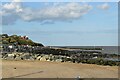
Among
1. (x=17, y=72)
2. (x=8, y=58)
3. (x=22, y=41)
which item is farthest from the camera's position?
(x=22, y=41)

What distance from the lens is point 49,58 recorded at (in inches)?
963

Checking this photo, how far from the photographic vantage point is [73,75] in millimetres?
15438

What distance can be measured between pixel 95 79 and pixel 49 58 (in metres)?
10.4

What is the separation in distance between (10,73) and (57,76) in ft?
7.20

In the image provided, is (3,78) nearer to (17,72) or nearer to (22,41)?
(17,72)

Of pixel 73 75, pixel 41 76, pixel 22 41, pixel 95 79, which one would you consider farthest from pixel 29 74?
pixel 22 41

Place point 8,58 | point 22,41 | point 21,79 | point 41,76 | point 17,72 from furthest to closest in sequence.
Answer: point 22,41 → point 8,58 → point 17,72 → point 41,76 → point 21,79

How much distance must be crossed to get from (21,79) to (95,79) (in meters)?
3.05

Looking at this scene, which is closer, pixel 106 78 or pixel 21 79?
pixel 21 79

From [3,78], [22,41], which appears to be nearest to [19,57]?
[3,78]

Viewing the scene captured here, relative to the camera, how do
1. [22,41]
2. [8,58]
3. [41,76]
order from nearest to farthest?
[41,76] → [8,58] → [22,41]

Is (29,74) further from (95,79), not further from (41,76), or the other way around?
(95,79)

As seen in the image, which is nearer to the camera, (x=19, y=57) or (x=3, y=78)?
(x=3, y=78)

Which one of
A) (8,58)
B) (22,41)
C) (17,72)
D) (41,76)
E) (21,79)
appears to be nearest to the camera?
(21,79)
